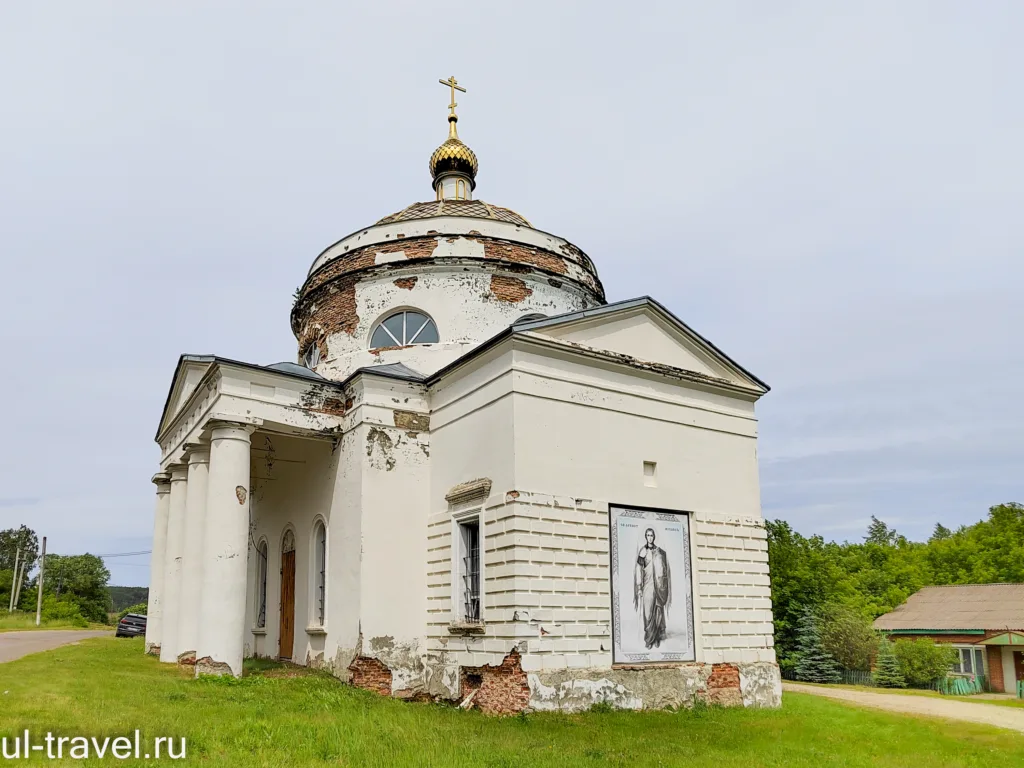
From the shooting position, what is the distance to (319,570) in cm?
1680

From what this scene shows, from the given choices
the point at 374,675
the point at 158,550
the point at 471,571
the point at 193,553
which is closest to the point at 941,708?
the point at 471,571

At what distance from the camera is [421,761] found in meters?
8.52

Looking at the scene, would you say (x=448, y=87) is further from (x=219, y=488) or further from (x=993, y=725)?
(x=993, y=725)

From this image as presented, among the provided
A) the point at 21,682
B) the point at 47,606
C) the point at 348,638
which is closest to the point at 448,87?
the point at 348,638

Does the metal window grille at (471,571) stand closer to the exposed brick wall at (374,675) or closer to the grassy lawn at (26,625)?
the exposed brick wall at (374,675)

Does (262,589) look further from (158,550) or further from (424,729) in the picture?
(424,729)

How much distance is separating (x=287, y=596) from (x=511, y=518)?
798cm

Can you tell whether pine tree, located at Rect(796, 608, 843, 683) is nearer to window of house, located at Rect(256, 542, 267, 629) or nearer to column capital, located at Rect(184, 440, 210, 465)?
window of house, located at Rect(256, 542, 267, 629)

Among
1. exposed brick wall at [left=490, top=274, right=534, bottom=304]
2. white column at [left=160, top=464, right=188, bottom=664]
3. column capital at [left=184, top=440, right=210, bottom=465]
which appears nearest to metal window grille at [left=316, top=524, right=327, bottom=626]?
column capital at [left=184, top=440, right=210, bottom=465]

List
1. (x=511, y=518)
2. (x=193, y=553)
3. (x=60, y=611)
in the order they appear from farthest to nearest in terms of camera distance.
Answer: (x=60, y=611)
(x=193, y=553)
(x=511, y=518)

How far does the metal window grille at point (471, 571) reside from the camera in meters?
13.8

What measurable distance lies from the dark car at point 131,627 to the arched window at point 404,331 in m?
20.5

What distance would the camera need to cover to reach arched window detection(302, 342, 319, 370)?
20.4 meters

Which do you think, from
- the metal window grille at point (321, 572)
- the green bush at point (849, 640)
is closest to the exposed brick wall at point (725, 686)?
the metal window grille at point (321, 572)
